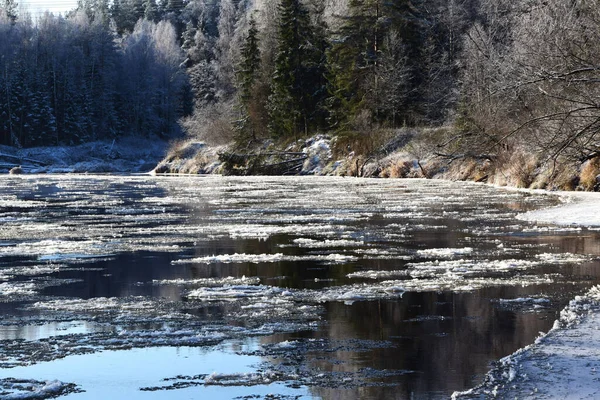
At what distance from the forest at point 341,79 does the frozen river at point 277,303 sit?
9.18 ft

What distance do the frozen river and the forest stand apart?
2.80 m

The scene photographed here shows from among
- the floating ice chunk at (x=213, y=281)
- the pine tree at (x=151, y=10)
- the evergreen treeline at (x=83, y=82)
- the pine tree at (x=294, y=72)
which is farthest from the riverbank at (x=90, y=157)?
the floating ice chunk at (x=213, y=281)

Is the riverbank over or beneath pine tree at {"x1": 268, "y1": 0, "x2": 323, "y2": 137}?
beneath

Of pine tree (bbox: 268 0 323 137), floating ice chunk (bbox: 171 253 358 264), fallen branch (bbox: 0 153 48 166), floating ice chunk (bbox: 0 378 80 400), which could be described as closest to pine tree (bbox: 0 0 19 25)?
fallen branch (bbox: 0 153 48 166)

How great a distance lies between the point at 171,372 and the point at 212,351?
75 cm

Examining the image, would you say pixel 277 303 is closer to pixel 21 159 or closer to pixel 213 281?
pixel 213 281

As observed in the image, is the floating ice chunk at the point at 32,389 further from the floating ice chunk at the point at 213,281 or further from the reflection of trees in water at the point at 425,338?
the floating ice chunk at the point at 213,281

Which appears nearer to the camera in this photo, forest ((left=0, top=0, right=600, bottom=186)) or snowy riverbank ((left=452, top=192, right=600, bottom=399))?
snowy riverbank ((left=452, top=192, right=600, bottom=399))

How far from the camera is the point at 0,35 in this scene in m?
106

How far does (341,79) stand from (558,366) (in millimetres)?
54252

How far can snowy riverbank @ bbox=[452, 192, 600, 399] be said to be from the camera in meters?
5.77

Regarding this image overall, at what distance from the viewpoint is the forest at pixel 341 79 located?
19688 mm

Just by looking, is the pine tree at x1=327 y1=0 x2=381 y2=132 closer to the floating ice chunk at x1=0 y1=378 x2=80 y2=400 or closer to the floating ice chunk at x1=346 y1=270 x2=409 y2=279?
the floating ice chunk at x1=346 y1=270 x2=409 y2=279

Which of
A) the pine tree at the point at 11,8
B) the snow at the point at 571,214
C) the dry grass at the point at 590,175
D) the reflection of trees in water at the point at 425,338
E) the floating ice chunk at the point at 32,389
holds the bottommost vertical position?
the reflection of trees in water at the point at 425,338
